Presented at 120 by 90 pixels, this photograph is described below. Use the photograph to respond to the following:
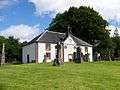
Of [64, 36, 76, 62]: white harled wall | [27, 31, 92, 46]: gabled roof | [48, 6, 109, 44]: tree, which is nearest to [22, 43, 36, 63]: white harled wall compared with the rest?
[27, 31, 92, 46]: gabled roof

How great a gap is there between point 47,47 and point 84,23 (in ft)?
65.3

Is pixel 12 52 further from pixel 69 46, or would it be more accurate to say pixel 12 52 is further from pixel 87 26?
pixel 69 46

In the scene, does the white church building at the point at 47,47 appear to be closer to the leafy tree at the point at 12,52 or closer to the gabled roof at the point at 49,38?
the gabled roof at the point at 49,38

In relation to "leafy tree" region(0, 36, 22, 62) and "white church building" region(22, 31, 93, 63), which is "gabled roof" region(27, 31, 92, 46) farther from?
"leafy tree" region(0, 36, 22, 62)

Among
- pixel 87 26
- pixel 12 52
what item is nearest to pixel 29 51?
pixel 87 26

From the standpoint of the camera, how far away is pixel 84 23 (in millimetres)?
96750

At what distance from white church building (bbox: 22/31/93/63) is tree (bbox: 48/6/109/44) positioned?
907cm

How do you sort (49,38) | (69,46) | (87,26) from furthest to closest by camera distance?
(87,26) → (69,46) → (49,38)

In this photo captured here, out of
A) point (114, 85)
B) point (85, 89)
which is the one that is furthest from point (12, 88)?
point (114, 85)

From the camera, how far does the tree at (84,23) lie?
96.5 metres

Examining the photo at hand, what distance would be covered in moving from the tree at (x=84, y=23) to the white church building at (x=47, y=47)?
907 cm

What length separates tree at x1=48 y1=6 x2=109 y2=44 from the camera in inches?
3800

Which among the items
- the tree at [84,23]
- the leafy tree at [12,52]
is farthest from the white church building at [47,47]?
the leafy tree at [12,52]

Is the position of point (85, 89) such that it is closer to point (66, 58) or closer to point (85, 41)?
point (66, 58)
